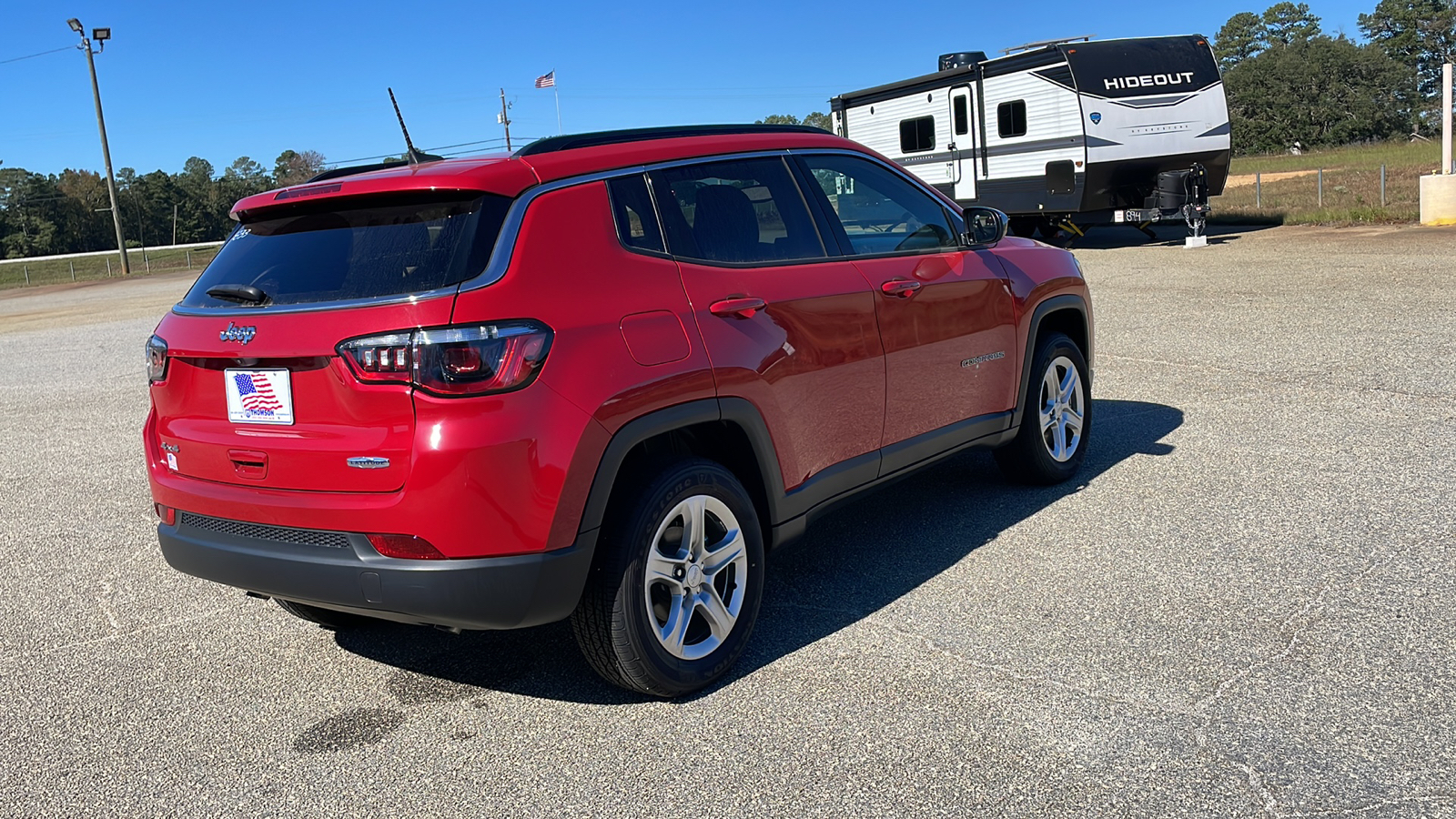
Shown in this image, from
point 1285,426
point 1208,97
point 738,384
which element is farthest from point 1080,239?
point 738,384

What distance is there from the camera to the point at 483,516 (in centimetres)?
322

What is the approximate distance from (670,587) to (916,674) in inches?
32.9

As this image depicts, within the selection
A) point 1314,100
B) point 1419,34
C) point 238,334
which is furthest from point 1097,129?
point 1419,34

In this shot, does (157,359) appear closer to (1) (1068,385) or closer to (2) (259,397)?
(2) (259,397)

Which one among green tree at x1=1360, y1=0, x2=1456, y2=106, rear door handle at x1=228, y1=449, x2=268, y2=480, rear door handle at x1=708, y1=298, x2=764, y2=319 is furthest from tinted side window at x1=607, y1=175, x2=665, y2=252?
green tree at x1=1360, y1=0, x2=1456, y2=106

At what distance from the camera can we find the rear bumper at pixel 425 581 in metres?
3.26

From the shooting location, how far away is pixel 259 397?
3.48m

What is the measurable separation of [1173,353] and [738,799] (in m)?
7.57

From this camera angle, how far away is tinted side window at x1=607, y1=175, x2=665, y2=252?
12.1 ft

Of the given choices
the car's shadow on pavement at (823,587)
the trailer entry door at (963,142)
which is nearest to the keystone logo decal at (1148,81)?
the trailer entry door at (963,142)

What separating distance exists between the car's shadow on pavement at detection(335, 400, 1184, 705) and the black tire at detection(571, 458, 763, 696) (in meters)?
0.17

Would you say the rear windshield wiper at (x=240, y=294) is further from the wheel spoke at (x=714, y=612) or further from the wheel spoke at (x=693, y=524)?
the wheel spoke at (x=714, y=612)

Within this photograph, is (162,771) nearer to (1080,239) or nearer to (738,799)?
(738,799)

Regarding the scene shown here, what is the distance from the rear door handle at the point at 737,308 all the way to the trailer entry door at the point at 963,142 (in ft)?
56.7
